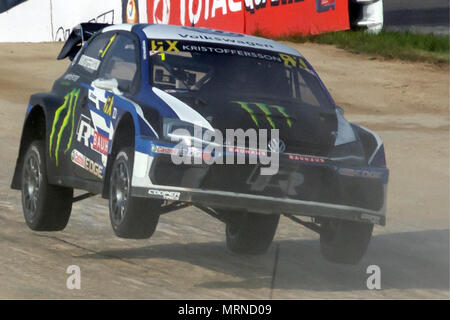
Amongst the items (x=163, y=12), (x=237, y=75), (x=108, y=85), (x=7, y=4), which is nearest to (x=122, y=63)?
(x=108, y=85)

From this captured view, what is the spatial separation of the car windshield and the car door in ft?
0.92

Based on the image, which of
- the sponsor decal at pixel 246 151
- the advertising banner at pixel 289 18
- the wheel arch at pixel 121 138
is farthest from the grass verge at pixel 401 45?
the sponsor decal at pixel 246 151

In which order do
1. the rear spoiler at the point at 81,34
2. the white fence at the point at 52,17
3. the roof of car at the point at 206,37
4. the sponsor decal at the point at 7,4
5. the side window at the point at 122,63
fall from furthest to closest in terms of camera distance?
the sponsor decal at the point at 7,4
the white fence at the point at 52,17
the rear spoiler at the point at 81,34
the roof of car at the point at 206,37
the side window at the point at 122,63

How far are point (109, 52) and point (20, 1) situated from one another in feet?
88.5

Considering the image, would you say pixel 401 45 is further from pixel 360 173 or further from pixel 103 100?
pixel 360 173

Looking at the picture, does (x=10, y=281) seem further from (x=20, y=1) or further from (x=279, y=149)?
(x=20, y=1)

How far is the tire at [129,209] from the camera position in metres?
7.02

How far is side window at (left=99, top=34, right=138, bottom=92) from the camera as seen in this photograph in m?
7.97

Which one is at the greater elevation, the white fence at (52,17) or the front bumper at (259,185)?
the white fence at (52,17)

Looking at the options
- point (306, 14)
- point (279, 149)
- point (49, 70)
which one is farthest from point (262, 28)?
point (279, 149)

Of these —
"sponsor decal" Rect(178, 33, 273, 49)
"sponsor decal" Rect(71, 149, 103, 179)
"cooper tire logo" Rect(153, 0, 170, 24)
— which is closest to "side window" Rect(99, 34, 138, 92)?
"sponsor decal" Rect(178, 33, 273, 49)

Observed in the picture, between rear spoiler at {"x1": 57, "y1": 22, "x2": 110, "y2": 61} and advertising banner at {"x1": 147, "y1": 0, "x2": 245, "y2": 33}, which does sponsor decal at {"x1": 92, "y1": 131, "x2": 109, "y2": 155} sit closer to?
rear spoiler at {"x1": 57, "y1": 22, "x2": 110, "y2": 61}

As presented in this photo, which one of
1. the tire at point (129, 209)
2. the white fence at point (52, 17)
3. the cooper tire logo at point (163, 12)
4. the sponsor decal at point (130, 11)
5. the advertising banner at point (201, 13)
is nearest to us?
the tire at point (129, 209)

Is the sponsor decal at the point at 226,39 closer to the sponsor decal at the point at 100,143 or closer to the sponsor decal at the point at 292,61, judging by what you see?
the sponsor decal at the point at 292,61
